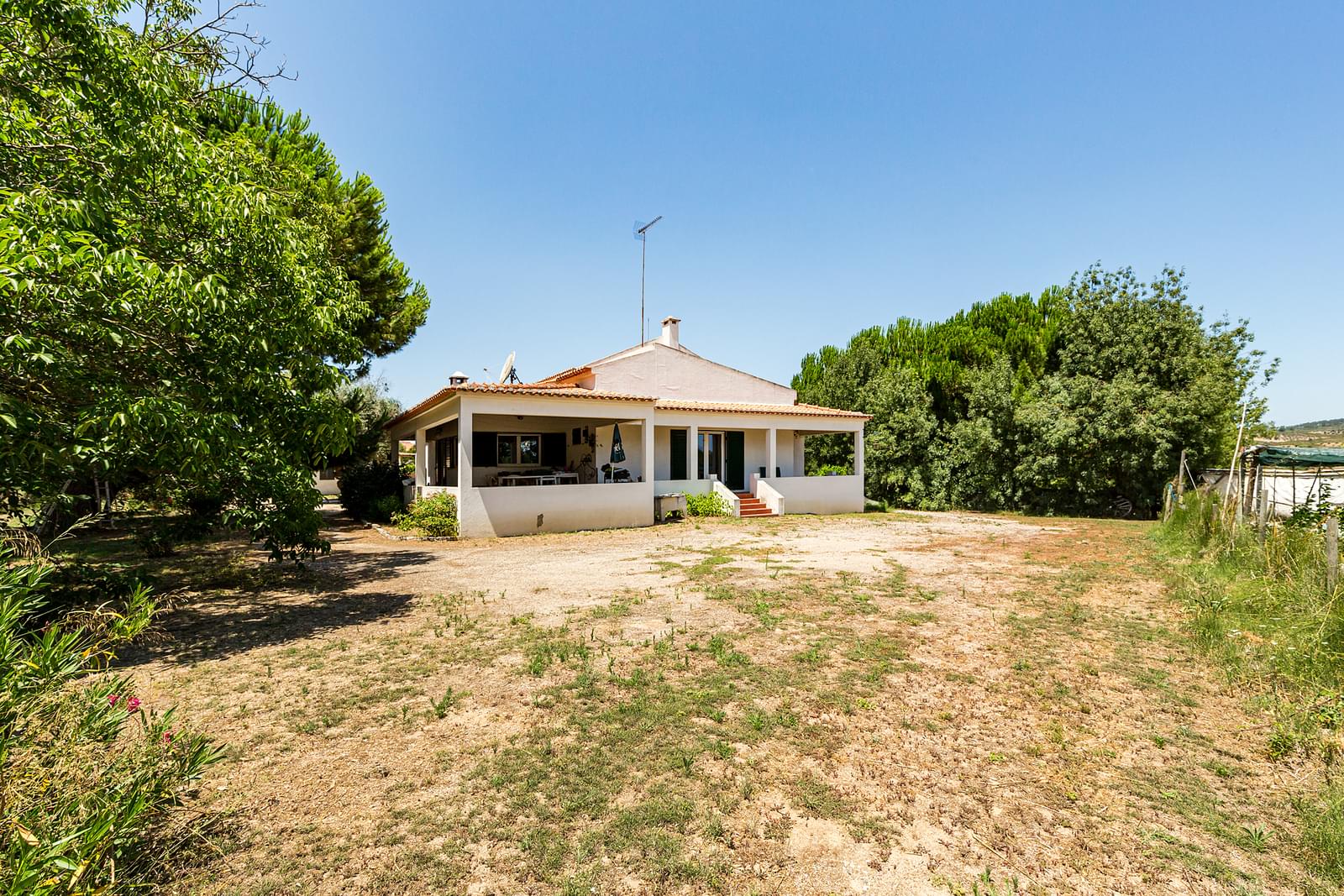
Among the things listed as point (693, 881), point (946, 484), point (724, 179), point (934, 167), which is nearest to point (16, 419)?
point (693, 881)

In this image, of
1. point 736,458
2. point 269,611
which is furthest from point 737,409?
point 269,611

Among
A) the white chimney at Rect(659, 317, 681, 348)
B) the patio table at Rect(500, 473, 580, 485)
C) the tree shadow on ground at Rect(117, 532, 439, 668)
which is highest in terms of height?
the white chimney at Rect(659, 317, 681, 348)

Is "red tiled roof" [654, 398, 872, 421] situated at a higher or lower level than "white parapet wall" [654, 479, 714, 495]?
higher

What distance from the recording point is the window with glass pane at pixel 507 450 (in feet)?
62.9

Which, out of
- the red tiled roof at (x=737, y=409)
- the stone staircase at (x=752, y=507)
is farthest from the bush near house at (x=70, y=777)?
the stone staircase at (x=752, y=507)

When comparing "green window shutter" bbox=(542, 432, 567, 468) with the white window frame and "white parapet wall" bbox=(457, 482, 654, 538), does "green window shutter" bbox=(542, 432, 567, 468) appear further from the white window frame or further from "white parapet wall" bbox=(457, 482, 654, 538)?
"white parapet wall" bbox=(457, 482, 654, 538)

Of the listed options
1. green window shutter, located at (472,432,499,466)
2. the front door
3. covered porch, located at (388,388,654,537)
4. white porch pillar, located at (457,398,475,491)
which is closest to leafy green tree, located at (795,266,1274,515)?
the front door

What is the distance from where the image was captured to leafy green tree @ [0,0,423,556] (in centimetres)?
454

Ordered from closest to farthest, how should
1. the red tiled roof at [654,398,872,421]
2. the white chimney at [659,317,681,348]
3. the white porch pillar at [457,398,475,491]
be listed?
1. the white porch pillar at [457,398,475,491]
2. the red tiled roof at [654,398,872,421]
3. the white chimney at [659,317,681,348]

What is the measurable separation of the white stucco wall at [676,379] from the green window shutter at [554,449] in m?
2.53

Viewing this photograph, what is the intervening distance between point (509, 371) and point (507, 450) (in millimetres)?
4638

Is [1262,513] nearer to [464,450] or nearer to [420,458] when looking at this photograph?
[464,450]

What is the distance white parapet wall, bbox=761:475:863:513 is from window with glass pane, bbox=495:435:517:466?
8799mm

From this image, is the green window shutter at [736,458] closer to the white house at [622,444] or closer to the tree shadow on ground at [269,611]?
the white house at [622,444]
